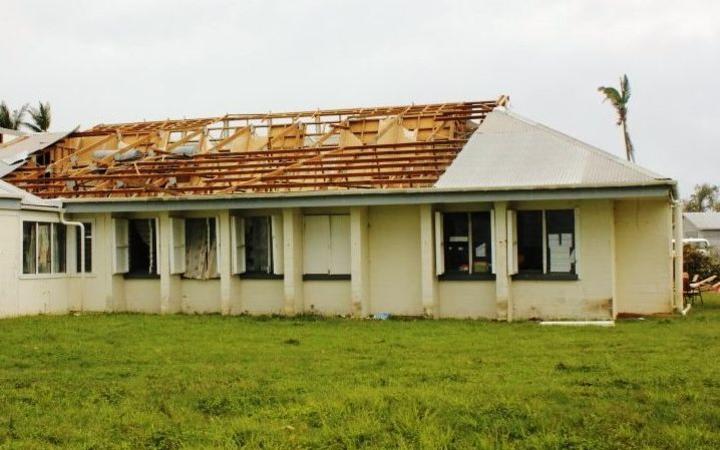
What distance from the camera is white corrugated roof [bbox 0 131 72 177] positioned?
928 inches

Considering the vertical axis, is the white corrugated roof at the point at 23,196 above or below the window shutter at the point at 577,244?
above

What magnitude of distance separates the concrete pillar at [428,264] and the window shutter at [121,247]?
7484 mm

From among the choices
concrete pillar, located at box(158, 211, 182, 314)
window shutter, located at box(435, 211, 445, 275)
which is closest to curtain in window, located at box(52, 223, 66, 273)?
concrete pillar, located at box(158, 211, 182, 314)

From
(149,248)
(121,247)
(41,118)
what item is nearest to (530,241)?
(149,248)

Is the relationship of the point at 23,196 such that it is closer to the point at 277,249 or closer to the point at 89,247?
the point at 89,247

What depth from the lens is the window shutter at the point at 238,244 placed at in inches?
760

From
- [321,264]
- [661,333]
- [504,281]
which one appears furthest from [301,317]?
[661,333]

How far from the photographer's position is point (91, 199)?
64.5ft

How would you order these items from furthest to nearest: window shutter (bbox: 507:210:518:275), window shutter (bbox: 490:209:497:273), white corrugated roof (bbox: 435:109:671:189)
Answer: window shutter (bbox: 490:209:497:273), window shutter (bbox: 507:210:518:275), white corrugated roof (bbox: 435:109:671:189)

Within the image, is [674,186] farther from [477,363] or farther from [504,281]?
[477,363]

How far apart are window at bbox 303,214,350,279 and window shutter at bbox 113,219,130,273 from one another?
4566 millimetres

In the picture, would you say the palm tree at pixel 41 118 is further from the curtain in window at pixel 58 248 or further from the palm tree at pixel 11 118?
the curtain in window at pixel 58 248

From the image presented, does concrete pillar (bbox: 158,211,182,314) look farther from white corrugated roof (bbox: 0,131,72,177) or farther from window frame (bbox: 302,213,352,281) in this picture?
white corrugated roof (bbox: 0,131,72,177)

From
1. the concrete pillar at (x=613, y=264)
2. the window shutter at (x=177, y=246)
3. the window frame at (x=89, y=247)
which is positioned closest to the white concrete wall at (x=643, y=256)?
the concrete pillar at (x=613, y=264)
